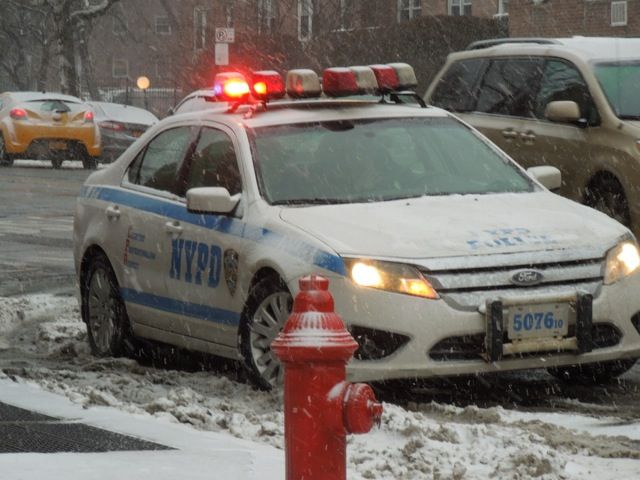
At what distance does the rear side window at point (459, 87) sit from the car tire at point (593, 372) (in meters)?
5.50

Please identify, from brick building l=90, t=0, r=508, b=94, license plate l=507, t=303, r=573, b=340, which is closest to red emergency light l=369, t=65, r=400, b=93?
license plate l=507, t=303, r=573, b=340

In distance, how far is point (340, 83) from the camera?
369 inches

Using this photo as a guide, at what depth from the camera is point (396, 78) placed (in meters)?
9.72

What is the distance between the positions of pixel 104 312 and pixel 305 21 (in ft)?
127

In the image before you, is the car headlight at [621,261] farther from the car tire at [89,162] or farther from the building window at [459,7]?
the building window at [459,7]

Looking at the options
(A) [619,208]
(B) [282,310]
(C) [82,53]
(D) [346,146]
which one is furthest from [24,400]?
(C) [82,53]

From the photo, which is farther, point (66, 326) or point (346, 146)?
point (66, 326)

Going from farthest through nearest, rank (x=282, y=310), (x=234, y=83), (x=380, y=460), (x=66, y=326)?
1. (x=66, y=326)
2. (x=234, y=83)
3. (x=282, y=310)
4. (x=380, y=460)

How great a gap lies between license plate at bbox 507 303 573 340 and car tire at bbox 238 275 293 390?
1065mm

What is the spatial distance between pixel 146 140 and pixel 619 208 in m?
3.94

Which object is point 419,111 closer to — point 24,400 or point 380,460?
point 24,400

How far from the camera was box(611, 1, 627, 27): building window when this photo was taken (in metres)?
37.6

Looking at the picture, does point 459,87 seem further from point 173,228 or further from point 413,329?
point 413,329

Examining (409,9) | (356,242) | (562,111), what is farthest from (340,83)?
(409,9)
